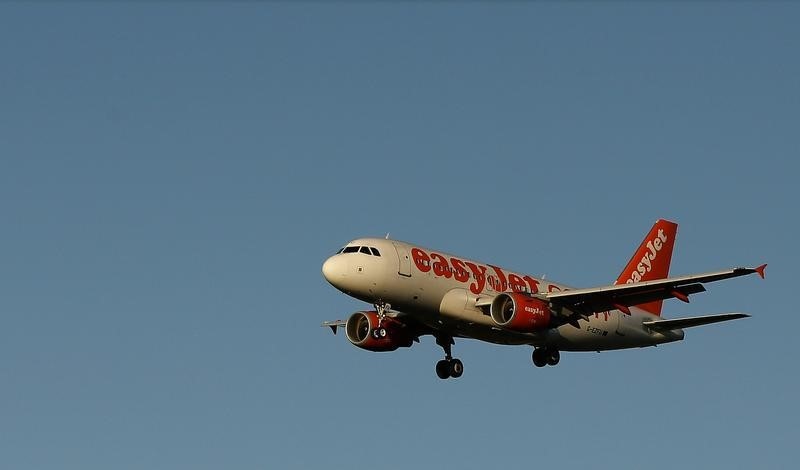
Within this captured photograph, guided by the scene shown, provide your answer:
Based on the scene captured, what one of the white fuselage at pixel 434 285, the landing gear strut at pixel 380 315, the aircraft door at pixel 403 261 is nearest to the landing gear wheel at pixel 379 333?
the landing gear strut at pixel 380 315

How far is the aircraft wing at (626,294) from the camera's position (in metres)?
57.8

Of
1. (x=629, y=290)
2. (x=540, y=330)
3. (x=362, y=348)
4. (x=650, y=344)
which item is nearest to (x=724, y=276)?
(x=629, y=290)

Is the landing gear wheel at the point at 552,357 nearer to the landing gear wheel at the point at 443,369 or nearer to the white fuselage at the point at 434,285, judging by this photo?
the white fuselage at the point at 434,285

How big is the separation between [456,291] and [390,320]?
556 centimetres

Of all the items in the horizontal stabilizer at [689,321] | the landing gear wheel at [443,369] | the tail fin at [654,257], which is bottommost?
the landing gear wheel at [443,369]

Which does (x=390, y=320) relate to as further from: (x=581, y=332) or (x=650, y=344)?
(x=650, y=344)

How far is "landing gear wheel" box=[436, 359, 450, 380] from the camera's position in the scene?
64.9m

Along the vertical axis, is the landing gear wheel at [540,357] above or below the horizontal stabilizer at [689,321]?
below

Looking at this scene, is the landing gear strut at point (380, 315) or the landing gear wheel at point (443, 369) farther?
the landing gear wheel at point (443, 369)

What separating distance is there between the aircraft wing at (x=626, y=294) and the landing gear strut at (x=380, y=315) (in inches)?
288

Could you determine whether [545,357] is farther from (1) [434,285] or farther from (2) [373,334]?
(1) [434,285]

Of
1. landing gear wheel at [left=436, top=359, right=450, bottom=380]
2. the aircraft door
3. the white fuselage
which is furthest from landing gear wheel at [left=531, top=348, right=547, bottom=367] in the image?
the aircraft door

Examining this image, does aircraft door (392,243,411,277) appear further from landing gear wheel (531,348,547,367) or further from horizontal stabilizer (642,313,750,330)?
horizontal stabilizer (642,313,750,330)

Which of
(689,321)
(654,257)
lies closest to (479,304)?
(689,321)
